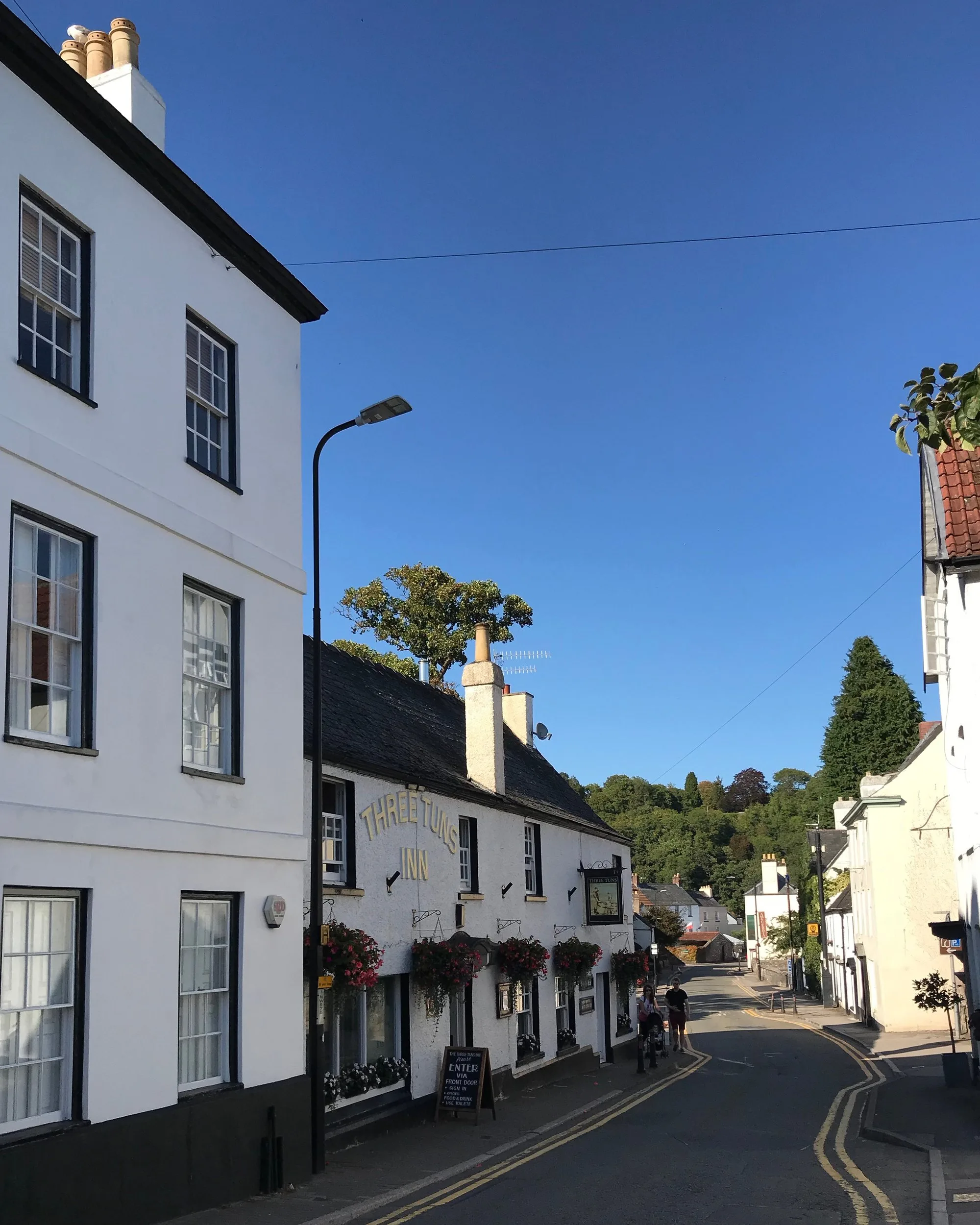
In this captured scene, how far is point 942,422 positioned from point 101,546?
744 centimetres

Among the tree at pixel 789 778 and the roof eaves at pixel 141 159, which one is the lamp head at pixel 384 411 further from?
the tree at pixel 789 778

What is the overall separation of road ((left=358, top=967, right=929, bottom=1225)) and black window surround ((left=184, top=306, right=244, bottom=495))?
7.79 m

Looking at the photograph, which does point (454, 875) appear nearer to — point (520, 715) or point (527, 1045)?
point (527, 1045)

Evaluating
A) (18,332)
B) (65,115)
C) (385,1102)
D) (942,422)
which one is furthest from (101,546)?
(385,1102)

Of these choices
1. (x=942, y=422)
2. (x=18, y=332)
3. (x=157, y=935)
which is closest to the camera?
(x=942, y=422)

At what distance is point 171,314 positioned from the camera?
1212cm

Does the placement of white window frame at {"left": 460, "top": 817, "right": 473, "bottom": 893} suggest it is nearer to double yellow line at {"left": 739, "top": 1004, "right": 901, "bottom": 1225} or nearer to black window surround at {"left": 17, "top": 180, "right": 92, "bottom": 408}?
double yellow line at {"left": 739, "top": 1004, "right": 901, "bottom": 1225}

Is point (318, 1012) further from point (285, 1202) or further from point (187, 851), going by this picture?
point (187, 851)

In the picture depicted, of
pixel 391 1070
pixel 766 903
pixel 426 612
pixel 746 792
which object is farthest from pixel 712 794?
pixel 391 1070

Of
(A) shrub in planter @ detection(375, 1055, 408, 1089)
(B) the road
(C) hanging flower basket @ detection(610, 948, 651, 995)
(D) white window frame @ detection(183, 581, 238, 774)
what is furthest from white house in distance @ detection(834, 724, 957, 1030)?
(D) white window frame @ detection(183, 581, 238, 774)

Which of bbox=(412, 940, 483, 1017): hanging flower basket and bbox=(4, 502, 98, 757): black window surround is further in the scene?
bbox=(412, 940, 483, 1017): hanging flower basket

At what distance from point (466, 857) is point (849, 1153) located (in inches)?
338

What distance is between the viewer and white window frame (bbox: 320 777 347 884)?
1584cm

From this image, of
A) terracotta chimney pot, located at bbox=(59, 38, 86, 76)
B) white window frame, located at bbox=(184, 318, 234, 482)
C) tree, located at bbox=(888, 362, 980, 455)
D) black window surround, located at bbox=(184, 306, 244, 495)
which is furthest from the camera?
terracotta chimney pot, located at bbox=(59, 38, 86, 76)
